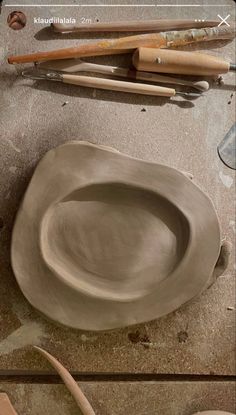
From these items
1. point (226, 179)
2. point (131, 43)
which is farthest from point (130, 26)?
point (226, 179)

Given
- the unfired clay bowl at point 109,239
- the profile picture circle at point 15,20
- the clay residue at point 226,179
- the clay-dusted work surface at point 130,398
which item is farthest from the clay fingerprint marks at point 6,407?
the profile picture circle at point 15,20

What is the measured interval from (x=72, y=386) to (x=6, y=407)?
0.41 feet

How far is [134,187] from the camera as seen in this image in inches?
41.2

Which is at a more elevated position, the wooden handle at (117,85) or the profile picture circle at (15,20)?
the profile picture circle at (15,20)

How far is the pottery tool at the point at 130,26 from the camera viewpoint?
110 cm

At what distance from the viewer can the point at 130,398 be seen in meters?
1.07

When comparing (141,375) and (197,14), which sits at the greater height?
(197,14)

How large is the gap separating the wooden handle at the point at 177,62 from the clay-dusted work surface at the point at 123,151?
5 cm

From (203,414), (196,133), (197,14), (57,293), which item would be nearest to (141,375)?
(203,414)

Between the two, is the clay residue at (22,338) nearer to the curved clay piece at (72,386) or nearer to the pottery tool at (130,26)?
the curved clay piece at (72,386)

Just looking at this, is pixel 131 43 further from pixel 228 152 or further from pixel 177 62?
pixel 228 152

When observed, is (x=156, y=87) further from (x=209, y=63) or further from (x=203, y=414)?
(x=203, y=414)

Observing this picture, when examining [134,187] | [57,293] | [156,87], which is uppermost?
[156,87]

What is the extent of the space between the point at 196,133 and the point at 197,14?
0.25 m
